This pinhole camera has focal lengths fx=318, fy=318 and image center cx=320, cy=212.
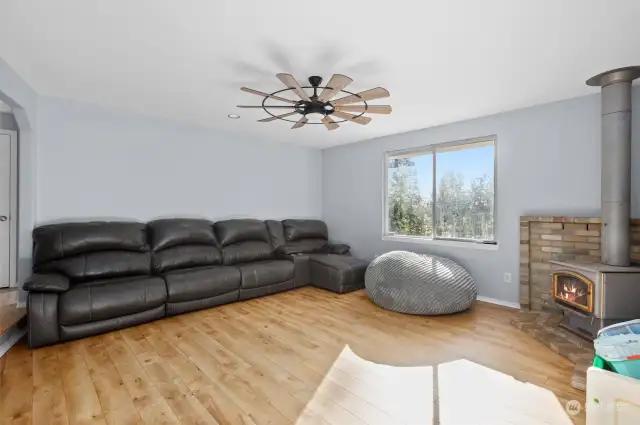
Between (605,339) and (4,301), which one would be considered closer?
(605,339)

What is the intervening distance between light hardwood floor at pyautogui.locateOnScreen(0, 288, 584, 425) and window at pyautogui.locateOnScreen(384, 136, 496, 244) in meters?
1.47

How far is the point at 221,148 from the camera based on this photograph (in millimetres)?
5121

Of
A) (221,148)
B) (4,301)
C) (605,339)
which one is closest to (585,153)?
(605,339)

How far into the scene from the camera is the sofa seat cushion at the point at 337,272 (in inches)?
180

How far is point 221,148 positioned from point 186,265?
6.58 feet

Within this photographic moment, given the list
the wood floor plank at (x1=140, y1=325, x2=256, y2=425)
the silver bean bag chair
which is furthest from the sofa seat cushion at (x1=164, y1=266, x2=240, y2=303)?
the silver bean bag chair

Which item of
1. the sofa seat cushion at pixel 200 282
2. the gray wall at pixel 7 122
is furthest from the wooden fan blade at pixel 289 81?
the gray wall at pixel 7 122

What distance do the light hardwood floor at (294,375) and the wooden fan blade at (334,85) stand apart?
216 cm

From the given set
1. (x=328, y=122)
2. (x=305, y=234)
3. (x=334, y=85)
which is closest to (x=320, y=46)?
(x=334, y=85)

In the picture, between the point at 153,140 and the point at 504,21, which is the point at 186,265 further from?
the point at 504,21

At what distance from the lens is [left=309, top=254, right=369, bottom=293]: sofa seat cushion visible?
4.57 m

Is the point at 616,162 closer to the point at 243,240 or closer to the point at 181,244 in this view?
the point at 243,240

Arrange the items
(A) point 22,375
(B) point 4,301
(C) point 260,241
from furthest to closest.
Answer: (C) point 260,241, (B) point 4,301, (A) point 22,375

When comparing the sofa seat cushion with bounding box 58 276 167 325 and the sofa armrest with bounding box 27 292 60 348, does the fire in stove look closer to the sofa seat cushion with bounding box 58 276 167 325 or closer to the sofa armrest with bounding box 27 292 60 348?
the sofa seat cushion with bounding box 58 276 167 325
